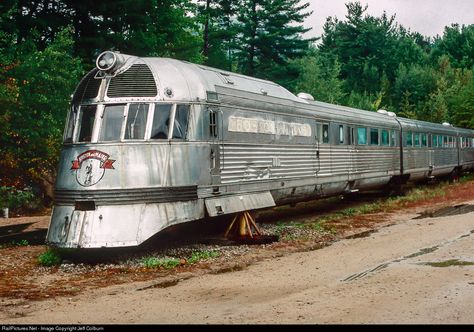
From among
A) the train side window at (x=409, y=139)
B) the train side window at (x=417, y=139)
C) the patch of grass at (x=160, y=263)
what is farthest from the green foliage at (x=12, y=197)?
the train side window at (x=417, y=139)

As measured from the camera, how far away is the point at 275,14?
48688mm

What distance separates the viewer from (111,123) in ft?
34.3

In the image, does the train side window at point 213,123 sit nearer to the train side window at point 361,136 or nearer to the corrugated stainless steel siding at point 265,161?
the corrugated stainless steel siding at point 265,161

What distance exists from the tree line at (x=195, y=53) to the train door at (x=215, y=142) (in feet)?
30.0

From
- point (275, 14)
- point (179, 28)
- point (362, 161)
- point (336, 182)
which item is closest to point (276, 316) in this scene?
point (336, 182)

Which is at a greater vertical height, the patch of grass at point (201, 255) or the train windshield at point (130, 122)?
the train windshield at point (130, 122)

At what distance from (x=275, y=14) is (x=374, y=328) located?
45729 mm

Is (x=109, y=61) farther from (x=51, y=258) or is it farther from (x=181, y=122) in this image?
(x=51, y=258)

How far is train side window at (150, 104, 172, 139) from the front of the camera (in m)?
10.5

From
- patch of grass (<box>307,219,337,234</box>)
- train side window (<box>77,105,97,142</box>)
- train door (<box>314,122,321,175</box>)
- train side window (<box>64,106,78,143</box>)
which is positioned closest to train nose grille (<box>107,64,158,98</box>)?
train side window (<box>77,105,97,142</box>)

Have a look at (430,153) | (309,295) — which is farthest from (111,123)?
(430,153)

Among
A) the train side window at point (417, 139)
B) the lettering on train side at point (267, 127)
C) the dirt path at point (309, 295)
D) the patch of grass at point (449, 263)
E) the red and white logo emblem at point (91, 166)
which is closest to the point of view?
the dirt path at point (309, 295)

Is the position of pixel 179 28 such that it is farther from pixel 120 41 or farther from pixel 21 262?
pixel 21 262

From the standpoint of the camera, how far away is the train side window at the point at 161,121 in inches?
414
